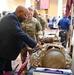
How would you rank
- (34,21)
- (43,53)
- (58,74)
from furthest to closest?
(34,21)
(43,53)
(58,74)

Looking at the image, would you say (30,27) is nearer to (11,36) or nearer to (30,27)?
(30,27)

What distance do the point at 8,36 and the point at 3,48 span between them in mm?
188

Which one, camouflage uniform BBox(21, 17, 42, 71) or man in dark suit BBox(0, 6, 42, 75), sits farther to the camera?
A: camouflage uniform BBox(21, 17, 42, 71)

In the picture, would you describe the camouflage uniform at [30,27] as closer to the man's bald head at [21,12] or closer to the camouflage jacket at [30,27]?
the camouflage jacket at [30,27]

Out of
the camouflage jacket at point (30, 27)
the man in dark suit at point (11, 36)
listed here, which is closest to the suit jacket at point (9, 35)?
the man in dark suit at point (11, 36)

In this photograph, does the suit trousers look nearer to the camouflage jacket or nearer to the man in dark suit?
the man in dark suit

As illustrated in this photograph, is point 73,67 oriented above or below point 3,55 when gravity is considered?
below

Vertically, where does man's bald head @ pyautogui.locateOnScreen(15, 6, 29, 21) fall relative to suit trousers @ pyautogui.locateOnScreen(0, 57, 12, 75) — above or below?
above

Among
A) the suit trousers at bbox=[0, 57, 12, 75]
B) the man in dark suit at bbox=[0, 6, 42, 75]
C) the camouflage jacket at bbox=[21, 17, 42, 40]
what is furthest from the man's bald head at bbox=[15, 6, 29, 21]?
the camouflage jacket at bbox=[21, 17, 42, 40]

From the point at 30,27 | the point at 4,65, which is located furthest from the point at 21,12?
the point at 30,27

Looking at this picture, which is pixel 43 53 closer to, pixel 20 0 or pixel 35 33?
pixel 35 33

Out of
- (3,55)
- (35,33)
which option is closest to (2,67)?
(3,55)

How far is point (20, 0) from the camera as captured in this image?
28.2 m

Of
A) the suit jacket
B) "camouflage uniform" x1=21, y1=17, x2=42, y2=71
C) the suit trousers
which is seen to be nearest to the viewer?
the suit jacket
